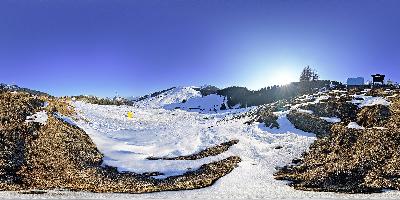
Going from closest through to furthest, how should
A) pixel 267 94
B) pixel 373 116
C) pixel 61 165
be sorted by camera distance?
pixel 61 165
pixel 373 116
pixel 267 94

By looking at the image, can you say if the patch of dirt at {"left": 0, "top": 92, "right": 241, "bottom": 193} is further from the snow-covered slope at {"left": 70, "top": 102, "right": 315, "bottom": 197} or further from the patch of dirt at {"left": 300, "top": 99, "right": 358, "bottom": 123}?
the patch of dirt at {"left": 300, "top": 99, "right": 358, "bottom": 123}

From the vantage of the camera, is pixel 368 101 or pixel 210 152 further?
pixel 368 101

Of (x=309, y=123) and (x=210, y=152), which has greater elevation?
(x=309, y=123)

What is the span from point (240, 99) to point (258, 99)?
12.4 meters

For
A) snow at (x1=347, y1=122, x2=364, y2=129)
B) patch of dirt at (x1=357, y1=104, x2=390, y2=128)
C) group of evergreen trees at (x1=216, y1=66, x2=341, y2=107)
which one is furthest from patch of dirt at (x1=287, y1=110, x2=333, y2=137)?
group of evergreen trees at (x1=216, y1=66, x2=341, y2=107)

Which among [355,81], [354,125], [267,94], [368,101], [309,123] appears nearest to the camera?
[354,125]

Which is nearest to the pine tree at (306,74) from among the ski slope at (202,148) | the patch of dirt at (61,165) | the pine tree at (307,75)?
the pine tree at (307,75)

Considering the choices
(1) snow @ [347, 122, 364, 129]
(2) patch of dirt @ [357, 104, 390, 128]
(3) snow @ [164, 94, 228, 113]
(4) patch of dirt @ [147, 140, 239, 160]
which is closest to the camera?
(4) patch of dirt @ [147, 140, 239, 160]

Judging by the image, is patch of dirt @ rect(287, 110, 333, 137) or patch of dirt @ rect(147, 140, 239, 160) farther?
patch of dirt @ rect(287, 110, 333, 137)

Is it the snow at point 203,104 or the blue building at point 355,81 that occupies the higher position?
the blue building at point 355,81

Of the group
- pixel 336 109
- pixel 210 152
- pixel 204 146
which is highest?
pixel 336 109

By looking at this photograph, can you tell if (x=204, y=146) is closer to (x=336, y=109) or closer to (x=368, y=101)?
(x=336, y=109)

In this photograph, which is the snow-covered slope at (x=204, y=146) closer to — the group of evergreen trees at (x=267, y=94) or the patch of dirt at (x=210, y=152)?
the patch of dirt at (x=210, y=152)

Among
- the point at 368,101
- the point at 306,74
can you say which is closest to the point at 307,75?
the point at 306,74
